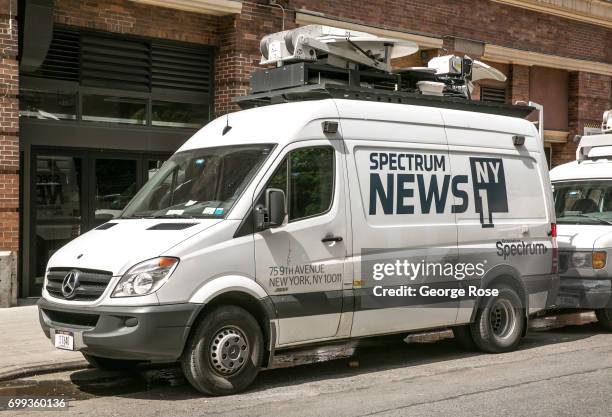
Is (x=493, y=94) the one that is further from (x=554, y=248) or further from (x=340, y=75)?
(x=340, y=75)

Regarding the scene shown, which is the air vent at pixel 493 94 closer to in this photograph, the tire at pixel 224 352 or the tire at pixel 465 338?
the tire at pixel 465 338

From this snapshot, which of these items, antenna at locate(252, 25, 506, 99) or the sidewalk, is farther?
antenna at locate(252, 25, 506, 99)

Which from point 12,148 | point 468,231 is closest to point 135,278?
point 468,231

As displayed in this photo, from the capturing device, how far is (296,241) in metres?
7.68

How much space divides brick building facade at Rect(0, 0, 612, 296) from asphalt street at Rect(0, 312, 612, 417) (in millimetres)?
5353

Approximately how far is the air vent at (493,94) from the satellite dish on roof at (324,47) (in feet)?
36.2

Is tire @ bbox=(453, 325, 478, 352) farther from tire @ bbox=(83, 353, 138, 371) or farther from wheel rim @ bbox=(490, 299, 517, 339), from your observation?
tire @ bbox=(83, 353, 138, 371)

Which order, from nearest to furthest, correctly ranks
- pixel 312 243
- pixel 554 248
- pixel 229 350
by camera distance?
pixel 229 350
pixel 312 243
pixel 554 248

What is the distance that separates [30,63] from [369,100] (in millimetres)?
6278

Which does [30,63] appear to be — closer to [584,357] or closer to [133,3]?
[133,3]

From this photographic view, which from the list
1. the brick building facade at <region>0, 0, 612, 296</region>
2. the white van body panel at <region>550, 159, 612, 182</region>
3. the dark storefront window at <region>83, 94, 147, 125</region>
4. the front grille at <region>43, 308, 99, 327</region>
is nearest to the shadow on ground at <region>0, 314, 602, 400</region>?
the front grille at <region>43, 308, 99, 327</region>

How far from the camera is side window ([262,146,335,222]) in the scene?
7742 millimetres

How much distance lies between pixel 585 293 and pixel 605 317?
1.79ft

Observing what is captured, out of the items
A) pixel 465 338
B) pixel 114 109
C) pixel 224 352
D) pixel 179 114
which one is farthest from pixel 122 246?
pixel 179 114
